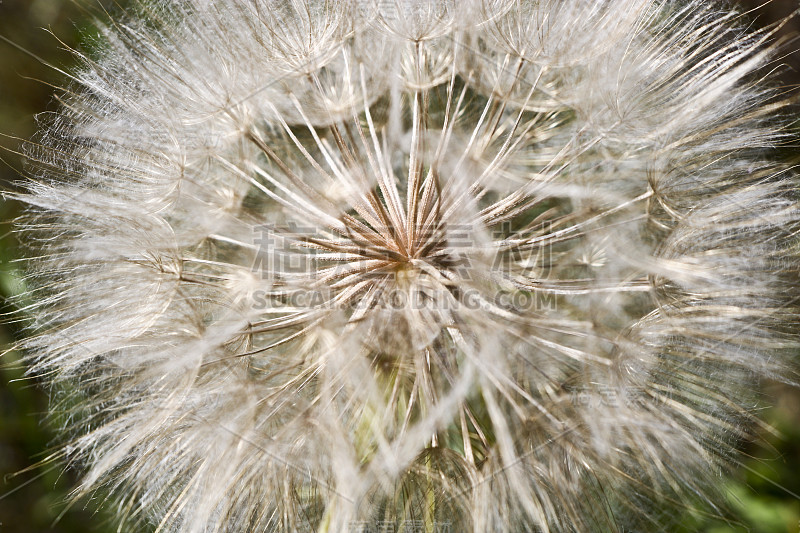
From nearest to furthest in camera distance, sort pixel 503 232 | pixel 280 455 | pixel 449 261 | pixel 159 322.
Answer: pixel 280 455 → pixel 159 322 → pixel 449 261 → pixel 503 232

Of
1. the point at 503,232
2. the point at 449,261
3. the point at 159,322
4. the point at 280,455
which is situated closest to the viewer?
the point at 280,455

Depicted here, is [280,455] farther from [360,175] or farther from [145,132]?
[145,132]

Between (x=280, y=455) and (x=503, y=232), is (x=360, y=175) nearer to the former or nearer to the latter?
(x=503, y=232)

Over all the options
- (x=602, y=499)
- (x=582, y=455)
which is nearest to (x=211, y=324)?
(x=582, y=455)

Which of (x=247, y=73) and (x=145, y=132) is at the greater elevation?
(x=247, y=73)

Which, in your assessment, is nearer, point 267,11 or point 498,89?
point 267,11

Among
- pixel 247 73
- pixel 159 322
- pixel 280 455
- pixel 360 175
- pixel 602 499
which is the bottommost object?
pixel 602 499
